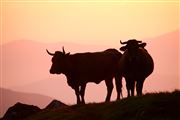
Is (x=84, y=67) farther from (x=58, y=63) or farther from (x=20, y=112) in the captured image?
(x=20, y=112)

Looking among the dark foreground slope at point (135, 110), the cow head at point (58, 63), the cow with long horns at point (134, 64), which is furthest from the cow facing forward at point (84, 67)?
the dark foreground slope at point (135, 110)

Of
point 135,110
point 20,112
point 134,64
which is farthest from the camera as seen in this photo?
point 20,112

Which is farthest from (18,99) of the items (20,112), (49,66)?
(20,112)

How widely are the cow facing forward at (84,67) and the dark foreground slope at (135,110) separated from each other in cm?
347

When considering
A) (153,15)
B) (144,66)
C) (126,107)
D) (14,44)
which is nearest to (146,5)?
(153,15)

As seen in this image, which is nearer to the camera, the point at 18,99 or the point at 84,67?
the point at 84,67

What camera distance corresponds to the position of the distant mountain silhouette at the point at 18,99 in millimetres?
24156

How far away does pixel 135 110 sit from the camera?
11438 mm

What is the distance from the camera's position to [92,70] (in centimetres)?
1841

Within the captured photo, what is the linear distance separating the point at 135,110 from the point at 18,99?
14.0 metres

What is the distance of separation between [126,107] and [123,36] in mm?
12719

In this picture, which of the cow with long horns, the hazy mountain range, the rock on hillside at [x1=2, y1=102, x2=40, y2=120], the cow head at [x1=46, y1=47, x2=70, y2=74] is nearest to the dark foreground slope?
the cow with long horns

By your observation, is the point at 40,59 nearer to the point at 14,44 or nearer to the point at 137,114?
the point at 14,44

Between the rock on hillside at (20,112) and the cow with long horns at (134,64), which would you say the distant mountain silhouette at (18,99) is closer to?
the rock on hillside at (20,112)
